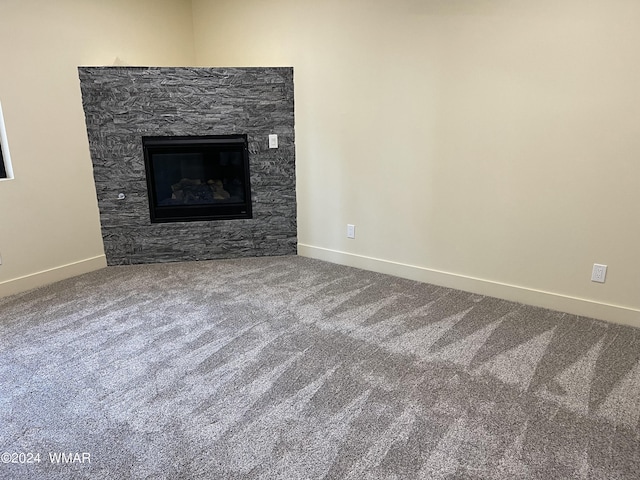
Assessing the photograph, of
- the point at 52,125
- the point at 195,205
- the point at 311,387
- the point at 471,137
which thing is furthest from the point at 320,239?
the point at 52,125

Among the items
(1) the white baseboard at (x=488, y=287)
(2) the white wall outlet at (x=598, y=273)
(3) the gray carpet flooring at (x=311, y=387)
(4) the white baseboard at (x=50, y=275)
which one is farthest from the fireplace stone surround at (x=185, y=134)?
(2) the white wall outlet at (x=598, y=273)

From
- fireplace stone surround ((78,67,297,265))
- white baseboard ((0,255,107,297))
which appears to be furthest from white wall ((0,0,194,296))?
fireplace stone surround ((78,67,297,265))

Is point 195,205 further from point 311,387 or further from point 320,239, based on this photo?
point 311,387

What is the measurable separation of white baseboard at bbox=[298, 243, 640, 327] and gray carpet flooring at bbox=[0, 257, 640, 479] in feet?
0.31

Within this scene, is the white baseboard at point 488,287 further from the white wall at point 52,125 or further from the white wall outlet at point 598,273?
the white wall at point 52,125

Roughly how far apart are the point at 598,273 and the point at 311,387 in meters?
2.10

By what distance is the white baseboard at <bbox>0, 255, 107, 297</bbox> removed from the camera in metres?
3.39

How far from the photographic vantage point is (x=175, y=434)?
6.05ft

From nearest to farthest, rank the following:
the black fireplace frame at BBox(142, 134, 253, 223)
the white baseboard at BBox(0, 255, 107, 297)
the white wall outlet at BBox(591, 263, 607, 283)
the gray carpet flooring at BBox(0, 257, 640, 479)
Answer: the gray carpet flooring at BBox(0, 257, 640, 479), the white wall outlet at BBox(591, 263, 607, 283), the white baseboard at BBox(0, 255, 107, 297), the black fireplace frame at BBox(142, 134, 253, 223)

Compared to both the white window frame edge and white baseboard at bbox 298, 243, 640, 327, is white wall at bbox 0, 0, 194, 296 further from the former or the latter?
white baseboard at bbox 298, 243, 640, 327

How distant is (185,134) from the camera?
3924 mm

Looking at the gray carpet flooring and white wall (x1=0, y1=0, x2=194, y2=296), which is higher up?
white wall (x1=0, y1=0, x2=194, y2=296)

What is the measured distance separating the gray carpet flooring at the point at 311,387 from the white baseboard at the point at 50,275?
113 mm

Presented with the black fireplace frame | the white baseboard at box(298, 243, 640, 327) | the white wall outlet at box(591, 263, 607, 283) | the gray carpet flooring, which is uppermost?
the black fireplace frame
